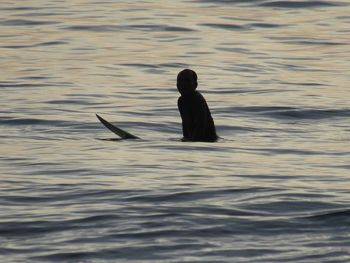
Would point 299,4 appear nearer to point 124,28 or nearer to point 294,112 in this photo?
point 124,28

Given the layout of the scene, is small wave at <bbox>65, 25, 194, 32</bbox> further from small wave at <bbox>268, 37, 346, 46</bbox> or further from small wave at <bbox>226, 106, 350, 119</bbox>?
small wave at <bbox>226, 106, 350, 119</bbox>

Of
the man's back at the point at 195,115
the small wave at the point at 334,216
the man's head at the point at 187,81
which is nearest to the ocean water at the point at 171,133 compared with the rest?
the small wave at the point at 334,216

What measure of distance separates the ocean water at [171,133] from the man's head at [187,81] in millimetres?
596

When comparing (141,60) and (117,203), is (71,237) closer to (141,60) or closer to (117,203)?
(117,203)

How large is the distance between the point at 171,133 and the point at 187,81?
1893mm

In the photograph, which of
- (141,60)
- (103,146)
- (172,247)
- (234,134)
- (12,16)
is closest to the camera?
(172,247)

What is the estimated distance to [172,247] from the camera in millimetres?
11492

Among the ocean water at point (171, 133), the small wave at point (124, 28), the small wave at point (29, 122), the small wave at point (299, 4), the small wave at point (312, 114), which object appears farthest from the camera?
the small wave at point (299, 4)

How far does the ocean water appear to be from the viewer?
11.8 metres

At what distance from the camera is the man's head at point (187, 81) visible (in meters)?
16.2

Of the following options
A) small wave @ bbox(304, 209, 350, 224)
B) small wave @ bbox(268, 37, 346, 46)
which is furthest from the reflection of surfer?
small wave @ bbox(268, 37, 346, 46)

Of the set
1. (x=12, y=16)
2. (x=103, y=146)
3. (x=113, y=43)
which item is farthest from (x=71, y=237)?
(x=12, y=16)

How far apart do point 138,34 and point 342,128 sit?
933 cm

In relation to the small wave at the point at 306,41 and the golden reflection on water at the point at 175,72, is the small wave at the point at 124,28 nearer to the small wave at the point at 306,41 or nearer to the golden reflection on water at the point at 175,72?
the golden reflection on water at the point at 175,72
